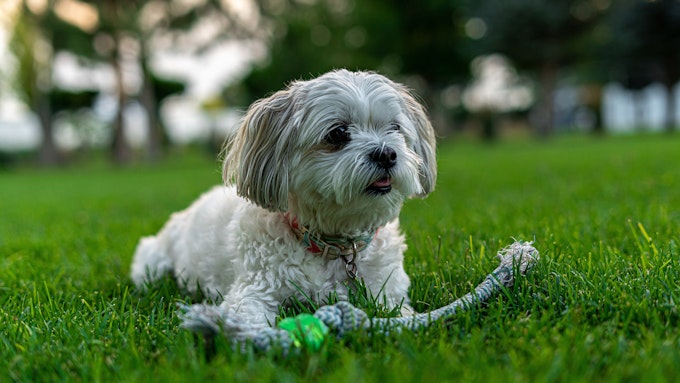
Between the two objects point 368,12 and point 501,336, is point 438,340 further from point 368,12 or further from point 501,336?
point 368,12

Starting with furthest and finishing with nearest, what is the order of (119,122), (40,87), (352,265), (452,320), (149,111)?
(40,87) < (119,122) < (149,111) < (352,265) < (452,320)

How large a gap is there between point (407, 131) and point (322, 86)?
0.54m

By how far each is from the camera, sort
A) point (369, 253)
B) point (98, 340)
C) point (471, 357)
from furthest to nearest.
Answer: point (369, 253) < point (98, 340) < point (471, 357)

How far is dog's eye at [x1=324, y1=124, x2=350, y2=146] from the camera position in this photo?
2854mm

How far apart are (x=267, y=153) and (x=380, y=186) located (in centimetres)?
62

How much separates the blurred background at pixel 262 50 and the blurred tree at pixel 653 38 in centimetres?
7

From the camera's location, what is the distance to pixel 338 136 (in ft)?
9.38

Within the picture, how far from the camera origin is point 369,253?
3053 millimetres

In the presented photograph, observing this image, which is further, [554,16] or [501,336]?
[554,16]

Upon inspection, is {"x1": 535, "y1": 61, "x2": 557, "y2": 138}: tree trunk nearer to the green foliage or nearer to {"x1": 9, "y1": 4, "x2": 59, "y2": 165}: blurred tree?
the green foliage

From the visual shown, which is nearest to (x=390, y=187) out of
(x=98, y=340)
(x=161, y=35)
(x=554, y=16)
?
(x=98, y=340)

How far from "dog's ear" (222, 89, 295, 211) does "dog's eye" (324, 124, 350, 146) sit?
0.19 meters

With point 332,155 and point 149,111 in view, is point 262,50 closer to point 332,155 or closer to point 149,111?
point 149,111

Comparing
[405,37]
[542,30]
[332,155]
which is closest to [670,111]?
[542,30]
